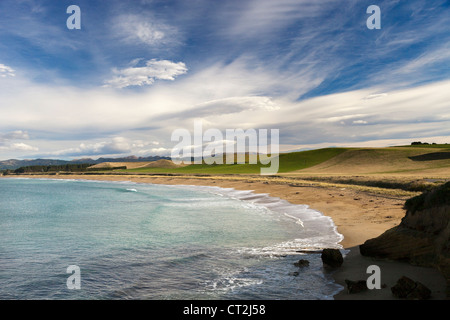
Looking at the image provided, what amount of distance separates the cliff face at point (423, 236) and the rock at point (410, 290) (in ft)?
3.70

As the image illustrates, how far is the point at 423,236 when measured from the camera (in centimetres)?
1140

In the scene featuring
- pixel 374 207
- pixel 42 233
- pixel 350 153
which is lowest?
pixel 42 233

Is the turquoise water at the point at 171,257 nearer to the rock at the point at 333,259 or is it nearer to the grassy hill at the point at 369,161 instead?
the rock at the point at 333,259

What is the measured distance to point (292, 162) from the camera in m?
133

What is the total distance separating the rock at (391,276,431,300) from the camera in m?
8.73

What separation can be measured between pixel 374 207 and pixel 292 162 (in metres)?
107

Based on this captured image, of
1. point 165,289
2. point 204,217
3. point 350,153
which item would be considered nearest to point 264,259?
point 165,289

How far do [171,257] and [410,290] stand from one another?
11892mm

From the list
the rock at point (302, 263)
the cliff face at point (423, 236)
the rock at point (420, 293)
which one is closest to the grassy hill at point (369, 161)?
the cliff face at point (423, 236)

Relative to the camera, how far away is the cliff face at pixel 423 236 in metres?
10.3
